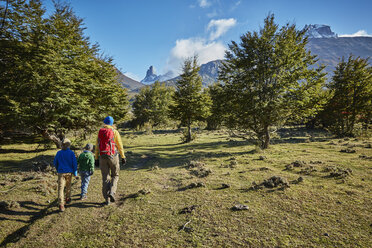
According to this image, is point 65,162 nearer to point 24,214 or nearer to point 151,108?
point 24,214

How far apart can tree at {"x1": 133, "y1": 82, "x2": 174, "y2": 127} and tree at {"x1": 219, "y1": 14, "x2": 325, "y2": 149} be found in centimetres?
3223

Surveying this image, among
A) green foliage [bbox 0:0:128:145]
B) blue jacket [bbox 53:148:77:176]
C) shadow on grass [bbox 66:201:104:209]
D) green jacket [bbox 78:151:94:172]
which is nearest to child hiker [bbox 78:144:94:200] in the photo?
green jacket [bbox 78:151:94:172]

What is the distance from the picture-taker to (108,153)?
5.28 metres

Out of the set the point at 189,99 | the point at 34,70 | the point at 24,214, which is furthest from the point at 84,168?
the point at 189,99

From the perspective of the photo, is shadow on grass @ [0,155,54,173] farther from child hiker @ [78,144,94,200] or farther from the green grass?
child hiker @ [78,144,94,200]

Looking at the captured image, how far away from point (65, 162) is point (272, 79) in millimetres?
14074

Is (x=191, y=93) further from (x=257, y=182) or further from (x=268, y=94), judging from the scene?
(x=257, y=182)

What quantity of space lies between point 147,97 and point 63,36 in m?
35.4

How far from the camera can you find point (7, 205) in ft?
17.2

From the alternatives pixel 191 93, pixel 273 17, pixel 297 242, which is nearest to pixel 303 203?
pixel 297 242

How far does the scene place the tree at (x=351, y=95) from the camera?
18.8m

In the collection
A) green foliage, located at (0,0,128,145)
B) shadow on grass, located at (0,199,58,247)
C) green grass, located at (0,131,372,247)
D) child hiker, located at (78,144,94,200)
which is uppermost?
green foliage, located at (0,0,128,145)

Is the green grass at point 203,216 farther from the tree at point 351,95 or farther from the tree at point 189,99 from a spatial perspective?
the tree at point 351,95

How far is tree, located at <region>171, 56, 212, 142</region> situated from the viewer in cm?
2162
